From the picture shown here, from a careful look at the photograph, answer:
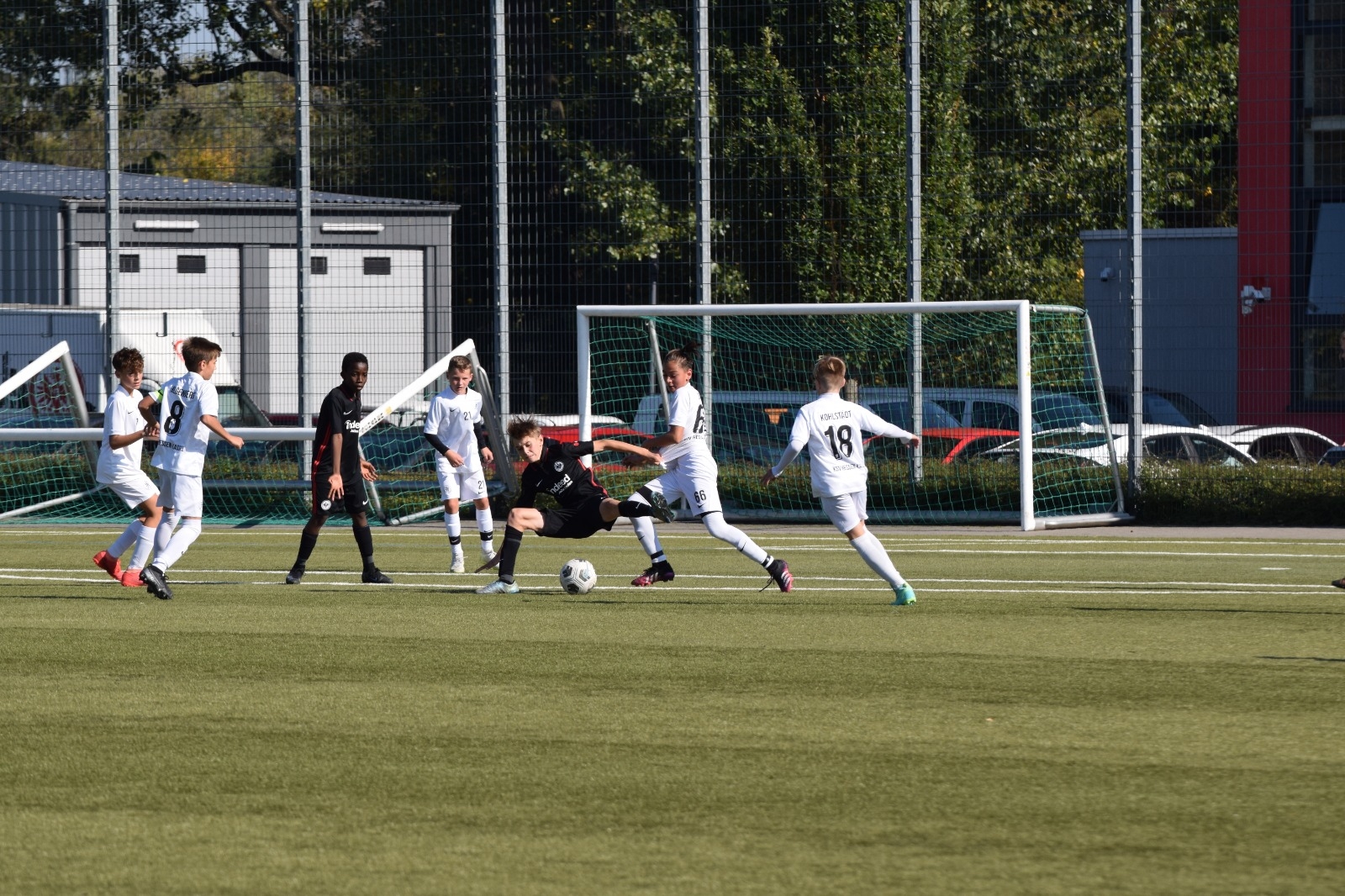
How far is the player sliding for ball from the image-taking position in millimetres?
12250

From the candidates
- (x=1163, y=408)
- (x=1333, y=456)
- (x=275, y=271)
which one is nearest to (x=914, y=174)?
(x=1163, y=408)

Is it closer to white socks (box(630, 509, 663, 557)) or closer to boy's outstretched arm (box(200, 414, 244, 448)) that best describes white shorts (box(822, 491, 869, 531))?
white socks (box(630, 509, 663, 557))

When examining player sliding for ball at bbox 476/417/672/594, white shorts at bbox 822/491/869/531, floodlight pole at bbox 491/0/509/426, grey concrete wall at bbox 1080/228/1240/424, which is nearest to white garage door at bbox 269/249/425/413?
floodlight pole at bbox 491/0/509/426

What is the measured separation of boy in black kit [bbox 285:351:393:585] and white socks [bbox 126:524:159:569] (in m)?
1.07

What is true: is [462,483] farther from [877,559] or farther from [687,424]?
[877,559]

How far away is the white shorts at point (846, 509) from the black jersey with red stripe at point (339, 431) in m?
3.80

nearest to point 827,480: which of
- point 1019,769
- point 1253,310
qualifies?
point 1019,769

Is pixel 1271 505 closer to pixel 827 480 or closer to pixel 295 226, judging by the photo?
pixel 827 480

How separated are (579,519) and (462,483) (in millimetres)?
3187

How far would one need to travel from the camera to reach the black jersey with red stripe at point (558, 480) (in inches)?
487

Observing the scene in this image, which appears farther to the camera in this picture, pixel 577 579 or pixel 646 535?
pixel 646 535

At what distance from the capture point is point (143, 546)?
1265 centimetres

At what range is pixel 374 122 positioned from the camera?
21547 mm

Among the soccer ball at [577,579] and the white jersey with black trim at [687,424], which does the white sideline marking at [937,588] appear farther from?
the white jersey with black trim at [687,424]
